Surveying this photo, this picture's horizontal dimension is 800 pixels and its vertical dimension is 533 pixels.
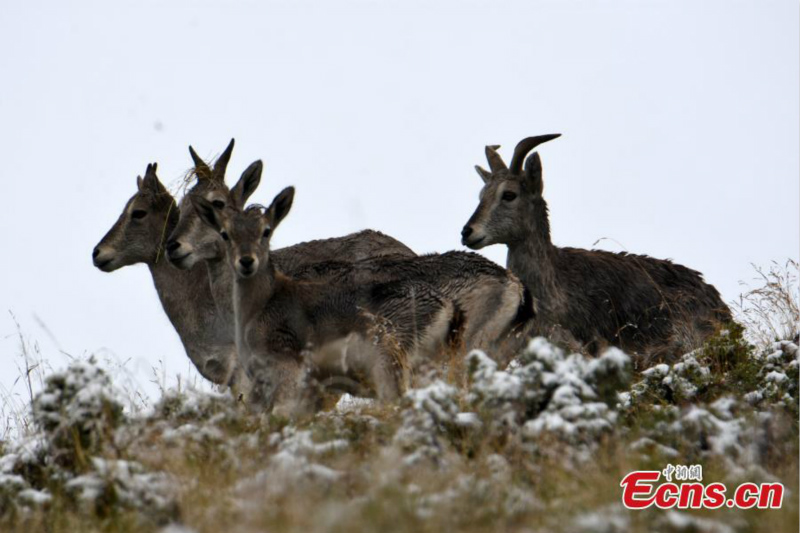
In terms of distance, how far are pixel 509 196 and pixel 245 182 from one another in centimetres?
275

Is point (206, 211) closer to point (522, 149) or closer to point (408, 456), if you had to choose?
point (522, 149)

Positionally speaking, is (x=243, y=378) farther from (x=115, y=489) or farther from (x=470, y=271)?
(x=115, y=489)

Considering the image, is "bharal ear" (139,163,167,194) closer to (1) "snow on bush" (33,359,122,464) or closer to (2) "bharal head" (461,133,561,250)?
(2) "bharal head" (461,133,561,250)

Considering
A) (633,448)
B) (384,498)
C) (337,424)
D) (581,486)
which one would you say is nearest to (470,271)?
(337,424)

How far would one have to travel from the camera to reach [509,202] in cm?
1314

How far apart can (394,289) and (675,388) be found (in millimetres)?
2480

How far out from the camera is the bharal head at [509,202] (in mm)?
12992

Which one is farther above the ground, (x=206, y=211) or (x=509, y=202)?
(x=509, y=202)

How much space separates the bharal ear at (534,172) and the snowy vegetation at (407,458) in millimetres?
5161

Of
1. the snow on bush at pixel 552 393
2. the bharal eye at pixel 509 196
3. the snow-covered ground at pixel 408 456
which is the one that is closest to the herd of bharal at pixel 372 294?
the bharal eye at pixel 509 196

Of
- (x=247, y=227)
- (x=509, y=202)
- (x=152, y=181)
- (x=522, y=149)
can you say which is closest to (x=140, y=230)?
(x=152, y=181)

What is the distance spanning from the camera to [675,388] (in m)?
8.98

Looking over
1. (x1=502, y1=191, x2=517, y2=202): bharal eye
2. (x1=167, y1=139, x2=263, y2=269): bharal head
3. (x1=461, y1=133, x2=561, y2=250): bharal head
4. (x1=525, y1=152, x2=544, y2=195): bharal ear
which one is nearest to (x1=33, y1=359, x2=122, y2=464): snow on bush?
(x1=167, y1=139, x2=263, y2=269): bharal head

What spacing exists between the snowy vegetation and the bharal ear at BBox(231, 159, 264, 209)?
13.8 feet
